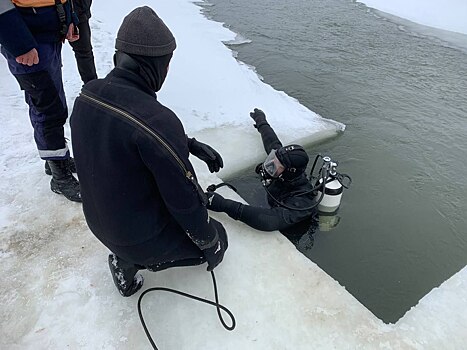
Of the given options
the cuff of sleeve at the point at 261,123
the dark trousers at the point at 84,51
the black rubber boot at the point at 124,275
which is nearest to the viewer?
the black rubber boot at the point at 124,275

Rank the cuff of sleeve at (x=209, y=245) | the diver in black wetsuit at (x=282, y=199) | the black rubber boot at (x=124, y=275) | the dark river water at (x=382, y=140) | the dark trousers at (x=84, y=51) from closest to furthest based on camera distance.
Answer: the cuff of sleeve at (x=209, y=245), the black rubber boot at (x=124, y=275), the diver in black wetsuit at (x=282, y=199), the dark river water at (x=382, y=140), the dark trousers at (x=84, y=51)

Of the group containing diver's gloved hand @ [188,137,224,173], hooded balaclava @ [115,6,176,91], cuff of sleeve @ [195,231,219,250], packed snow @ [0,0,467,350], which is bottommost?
packed snow @ [0,0,467,350]

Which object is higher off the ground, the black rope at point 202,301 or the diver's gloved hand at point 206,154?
the diver's gloved hand at point 206,154

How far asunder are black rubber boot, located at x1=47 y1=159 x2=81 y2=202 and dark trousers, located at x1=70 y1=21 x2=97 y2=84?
95 centimetres

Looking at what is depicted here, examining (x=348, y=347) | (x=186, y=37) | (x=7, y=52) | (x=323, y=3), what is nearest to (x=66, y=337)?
(x=348, y=347)

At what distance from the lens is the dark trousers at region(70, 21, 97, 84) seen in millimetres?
2721

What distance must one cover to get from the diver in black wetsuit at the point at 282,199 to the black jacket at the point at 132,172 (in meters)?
0.65

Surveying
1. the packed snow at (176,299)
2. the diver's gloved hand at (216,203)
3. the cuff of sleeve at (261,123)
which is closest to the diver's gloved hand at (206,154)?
the diver's gloved hand at (216,203)

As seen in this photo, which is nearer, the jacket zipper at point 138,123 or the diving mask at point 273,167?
the jacket zipper at point 138,123

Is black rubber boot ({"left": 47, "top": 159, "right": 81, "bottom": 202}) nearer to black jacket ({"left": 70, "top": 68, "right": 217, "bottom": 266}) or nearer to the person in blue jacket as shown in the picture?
→ the person in blue jacket

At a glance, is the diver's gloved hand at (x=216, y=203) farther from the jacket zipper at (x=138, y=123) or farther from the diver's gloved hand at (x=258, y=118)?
the diver's gloved hand at (x=258, y=118)

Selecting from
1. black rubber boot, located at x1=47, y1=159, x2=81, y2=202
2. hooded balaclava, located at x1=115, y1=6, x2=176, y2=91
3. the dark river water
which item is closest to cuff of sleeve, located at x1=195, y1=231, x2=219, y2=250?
hooded balaclava, located at x1=115, y1=6, x2=176, y2=91

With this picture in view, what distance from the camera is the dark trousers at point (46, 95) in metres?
1.96

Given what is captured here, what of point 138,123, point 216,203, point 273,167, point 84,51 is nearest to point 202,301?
point 216,203
